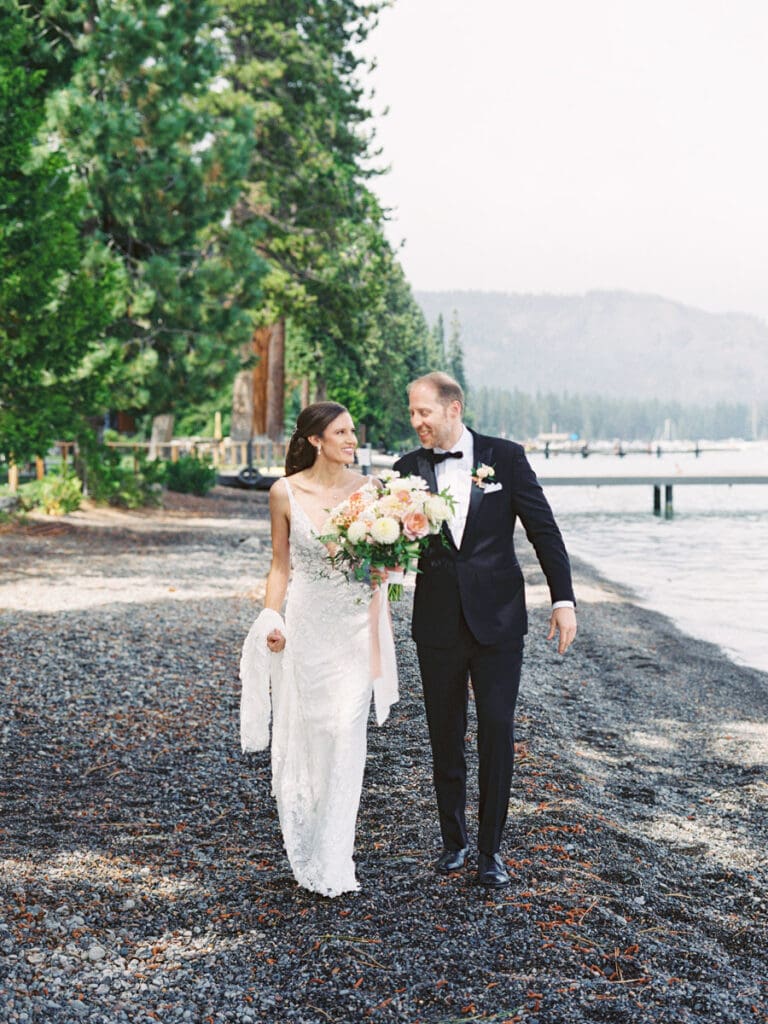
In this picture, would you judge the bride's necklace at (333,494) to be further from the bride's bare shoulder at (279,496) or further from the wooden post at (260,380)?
the wooden post at (260,380)

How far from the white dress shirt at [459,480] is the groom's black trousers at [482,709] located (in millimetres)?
342

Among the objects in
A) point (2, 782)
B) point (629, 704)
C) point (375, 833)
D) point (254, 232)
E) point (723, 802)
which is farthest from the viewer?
point (254, 232)

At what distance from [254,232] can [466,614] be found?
23.2 m

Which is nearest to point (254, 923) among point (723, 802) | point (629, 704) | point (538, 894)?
point (538, 894)

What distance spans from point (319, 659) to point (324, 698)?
0.16 meters

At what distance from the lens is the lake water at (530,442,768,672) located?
19109 millimetres

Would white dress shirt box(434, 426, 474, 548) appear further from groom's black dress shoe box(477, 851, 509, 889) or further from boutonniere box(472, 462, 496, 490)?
groom's black dress shoe box(477, 851, 509, 889)

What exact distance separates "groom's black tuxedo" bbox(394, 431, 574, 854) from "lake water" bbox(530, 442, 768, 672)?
36.1 feet

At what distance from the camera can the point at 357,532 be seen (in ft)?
14.8

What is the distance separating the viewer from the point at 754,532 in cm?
4047

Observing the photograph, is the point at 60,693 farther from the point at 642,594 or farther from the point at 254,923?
the point at 642,594

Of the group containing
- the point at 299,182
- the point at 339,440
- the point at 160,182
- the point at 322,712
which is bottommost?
the point at 322,712

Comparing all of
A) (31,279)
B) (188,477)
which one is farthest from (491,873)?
(188,477)

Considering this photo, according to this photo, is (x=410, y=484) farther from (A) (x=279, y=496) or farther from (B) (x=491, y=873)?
(B) (x=491, y=873)
